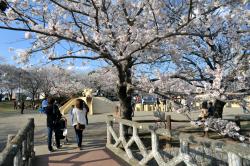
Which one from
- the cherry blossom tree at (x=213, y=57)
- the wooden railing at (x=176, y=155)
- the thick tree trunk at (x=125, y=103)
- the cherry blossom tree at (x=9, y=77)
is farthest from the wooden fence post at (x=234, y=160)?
the cherry blossom tree at (x=9, y=77)

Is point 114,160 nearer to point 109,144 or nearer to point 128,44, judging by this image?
point 109,144

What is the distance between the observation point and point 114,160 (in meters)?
8.80

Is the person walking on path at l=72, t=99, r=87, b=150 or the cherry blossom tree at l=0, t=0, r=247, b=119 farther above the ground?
the cherry blossom tree at l=0, t=0, r=247, b=119

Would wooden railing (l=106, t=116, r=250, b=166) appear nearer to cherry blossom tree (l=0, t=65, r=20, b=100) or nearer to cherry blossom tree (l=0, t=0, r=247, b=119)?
cherry blossom tree (l=0, t=0, r=247, b=119)

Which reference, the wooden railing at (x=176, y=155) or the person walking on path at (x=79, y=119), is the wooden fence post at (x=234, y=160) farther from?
the person walking on path at (x=79, y=119)

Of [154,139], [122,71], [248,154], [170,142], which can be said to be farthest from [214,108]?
[248,154]

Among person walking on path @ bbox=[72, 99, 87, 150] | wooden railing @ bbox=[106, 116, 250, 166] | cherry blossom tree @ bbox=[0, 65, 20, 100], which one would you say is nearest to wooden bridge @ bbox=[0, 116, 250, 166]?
wooden railing @ bbox=[106, 116, 250, 166]

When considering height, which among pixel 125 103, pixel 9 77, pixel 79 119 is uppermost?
pixel 9 77

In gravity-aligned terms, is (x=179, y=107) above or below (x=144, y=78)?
below

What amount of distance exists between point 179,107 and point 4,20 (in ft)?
14.9

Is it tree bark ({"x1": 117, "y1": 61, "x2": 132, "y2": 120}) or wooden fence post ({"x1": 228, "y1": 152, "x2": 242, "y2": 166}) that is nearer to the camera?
wooden fence post ({"x1": 228, "y1": 152, "x2": 242, "y2": 166})

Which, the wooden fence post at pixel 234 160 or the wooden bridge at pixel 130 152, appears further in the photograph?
the wooden bridge at pixel 130 152

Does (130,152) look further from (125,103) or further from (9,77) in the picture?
(9,77)

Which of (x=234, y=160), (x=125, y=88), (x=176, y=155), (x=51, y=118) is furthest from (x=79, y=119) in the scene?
(x=234, y=160)
